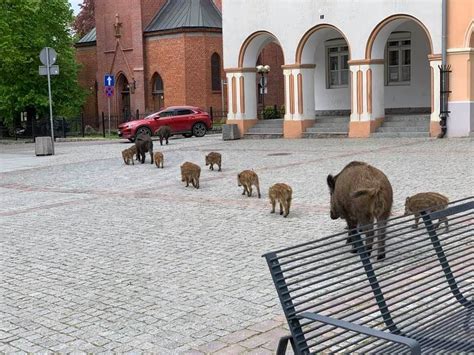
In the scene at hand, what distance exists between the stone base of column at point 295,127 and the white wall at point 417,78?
166 inches

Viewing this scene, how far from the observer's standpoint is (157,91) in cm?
4628

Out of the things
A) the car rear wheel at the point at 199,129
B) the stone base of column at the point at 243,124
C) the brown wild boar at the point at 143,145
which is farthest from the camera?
the car rear wheel at the point at 199,129

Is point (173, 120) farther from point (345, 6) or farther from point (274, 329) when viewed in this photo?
point (274, 329)

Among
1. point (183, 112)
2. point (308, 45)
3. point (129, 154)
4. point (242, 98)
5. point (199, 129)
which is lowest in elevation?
point (129, 154)

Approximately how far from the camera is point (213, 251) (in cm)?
845

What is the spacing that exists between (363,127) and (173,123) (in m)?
11.4

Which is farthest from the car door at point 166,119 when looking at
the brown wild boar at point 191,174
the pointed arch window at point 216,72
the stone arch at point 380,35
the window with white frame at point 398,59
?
the brown wild boar at point 191,174

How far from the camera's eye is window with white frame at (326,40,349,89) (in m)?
32.4

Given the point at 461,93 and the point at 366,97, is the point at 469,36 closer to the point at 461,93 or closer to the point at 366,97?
the point at 461,93

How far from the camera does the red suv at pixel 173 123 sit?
33.9 meters

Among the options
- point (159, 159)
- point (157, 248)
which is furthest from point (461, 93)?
point (157, 248)

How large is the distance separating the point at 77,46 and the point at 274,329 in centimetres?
4951

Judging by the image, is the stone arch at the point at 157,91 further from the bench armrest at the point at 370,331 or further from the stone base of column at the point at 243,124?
the bench armrest at the point at 370,331

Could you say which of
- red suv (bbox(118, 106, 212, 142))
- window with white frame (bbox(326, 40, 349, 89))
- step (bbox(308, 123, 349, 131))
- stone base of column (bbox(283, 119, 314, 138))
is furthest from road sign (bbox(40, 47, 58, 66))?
window with white frame (bbox(326, 40, 349, 89))
